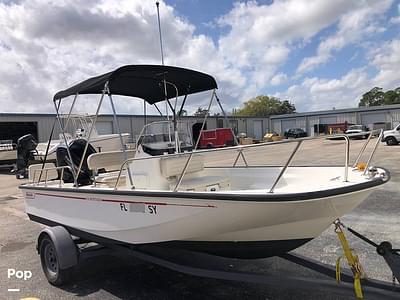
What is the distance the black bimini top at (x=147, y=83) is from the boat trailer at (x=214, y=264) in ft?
5.87

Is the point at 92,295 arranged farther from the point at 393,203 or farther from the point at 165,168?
the point at 393,203

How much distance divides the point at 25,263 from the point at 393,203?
655 centimetres

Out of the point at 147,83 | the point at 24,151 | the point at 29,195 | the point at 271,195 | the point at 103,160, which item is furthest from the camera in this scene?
the point at 24,151

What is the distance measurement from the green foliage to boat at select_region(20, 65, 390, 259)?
87055 mm

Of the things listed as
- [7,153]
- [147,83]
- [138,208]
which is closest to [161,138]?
[147,83]

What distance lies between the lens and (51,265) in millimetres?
4523

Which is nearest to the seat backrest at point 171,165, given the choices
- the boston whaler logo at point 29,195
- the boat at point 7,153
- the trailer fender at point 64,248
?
the trailer fender at point 64,248

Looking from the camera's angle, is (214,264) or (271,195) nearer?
(271,195)

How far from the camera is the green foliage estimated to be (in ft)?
271

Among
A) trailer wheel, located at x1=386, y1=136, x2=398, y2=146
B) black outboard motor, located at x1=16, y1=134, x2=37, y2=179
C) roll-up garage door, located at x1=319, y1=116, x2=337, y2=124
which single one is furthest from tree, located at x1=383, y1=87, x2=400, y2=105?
black outboard motor, located at x1=16, y1=134, x2=37, y2=179

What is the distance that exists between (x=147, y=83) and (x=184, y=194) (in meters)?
2.55

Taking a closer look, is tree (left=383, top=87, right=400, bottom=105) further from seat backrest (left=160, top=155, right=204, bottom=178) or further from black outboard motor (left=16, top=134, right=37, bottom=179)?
seat backrest (left=160, top=155, right=204, bottom=178)

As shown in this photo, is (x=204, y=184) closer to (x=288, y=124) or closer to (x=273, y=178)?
(x=273, y=178)

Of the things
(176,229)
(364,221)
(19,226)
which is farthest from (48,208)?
(364,221)
